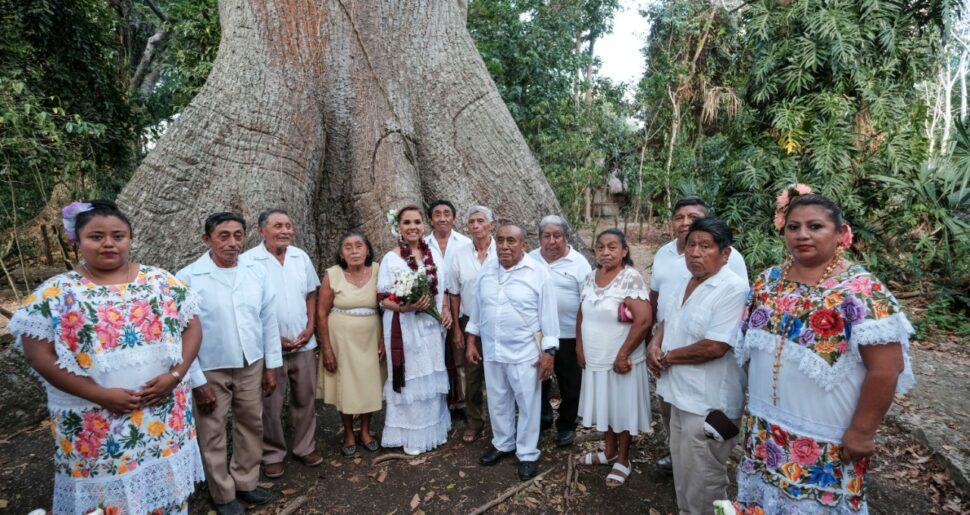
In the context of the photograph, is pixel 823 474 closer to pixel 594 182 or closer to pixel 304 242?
pixel 304 242

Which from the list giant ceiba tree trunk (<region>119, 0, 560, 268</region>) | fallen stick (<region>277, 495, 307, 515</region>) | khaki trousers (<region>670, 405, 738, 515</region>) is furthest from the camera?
giant ceiba tree trunk (<region>119, 0, 560, 268</region>)

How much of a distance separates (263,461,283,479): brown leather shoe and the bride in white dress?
0.72 m

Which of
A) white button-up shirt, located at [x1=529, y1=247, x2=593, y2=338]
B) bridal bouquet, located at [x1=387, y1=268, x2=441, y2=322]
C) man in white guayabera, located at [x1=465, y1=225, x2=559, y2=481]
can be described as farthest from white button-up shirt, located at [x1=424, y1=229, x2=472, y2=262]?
white button-up shirt, located at [x1=529, y1=247, x2=593, y2=338]

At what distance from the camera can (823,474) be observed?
2123 mm

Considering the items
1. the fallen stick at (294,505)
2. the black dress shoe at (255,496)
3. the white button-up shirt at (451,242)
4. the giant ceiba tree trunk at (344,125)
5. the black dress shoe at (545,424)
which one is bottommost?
the fallen stick at (294,505)

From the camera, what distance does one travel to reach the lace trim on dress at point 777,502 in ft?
6.99

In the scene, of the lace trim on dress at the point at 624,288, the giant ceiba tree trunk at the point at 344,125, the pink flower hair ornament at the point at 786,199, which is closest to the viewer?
the pink flower hair ornament at the point at 786,199

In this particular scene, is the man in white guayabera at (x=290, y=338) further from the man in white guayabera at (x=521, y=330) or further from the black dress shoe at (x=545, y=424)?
the black dress shoe at (x=545, y=424)

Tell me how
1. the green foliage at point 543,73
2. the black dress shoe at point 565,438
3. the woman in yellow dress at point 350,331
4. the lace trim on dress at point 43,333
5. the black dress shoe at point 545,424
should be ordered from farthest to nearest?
the green foliage at point 543,73
the black dress shoe at point 545,424
the black dress shoe at point 565,438
the woman in yellow dress at point 350,331
the lace trim on dress at point 43,333

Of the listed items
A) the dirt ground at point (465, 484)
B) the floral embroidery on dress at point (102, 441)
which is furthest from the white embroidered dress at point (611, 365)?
the floral embroidery on dress at point (102, 441)

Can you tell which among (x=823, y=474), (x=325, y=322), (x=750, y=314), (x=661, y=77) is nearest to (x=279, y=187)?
(x=325, y=322)

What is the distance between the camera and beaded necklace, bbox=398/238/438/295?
3.83 m

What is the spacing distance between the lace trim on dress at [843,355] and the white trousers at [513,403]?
1.57 m

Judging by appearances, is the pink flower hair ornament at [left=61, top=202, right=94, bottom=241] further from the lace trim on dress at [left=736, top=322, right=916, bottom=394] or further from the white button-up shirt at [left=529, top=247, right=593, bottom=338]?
the lace trim on dress at [left=736, top=322, right=916, bottom=394]
